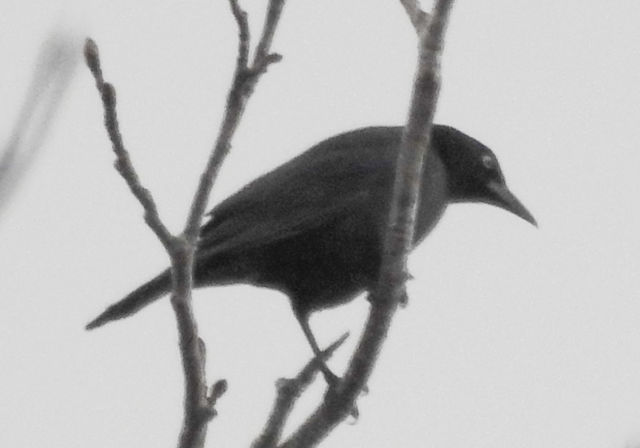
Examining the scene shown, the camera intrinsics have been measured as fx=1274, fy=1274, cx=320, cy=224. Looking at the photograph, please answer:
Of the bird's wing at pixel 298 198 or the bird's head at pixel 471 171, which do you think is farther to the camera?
the bird's head at pixel 471 171

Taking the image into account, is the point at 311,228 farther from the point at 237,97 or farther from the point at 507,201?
the point at 237,97

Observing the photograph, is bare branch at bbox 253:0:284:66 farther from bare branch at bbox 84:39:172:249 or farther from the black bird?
the black bird

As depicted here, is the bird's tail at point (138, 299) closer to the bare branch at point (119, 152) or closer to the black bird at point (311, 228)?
the black bird at point (311, 228)

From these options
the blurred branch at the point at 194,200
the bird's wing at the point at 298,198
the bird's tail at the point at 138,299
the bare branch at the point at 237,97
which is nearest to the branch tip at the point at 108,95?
the blurred branch at the point at 194,200

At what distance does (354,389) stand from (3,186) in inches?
46.4

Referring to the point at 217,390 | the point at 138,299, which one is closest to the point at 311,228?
the point at 138,299

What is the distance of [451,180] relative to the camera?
5.73m

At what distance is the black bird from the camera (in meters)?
4.55

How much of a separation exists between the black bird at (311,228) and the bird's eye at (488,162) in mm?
674

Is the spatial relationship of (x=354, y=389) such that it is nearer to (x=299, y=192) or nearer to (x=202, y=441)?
(x=202, y=441)

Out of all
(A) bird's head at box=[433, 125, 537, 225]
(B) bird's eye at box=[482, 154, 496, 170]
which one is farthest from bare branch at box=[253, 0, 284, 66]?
(B) bird's eye at box=[482, 154, 496, 170]

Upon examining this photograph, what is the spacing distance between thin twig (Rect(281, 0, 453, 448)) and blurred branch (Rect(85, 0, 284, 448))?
1.21ft

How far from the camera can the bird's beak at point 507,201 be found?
584cm

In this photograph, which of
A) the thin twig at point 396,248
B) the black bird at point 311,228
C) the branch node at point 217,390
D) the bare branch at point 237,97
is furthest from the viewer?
the black bird at point 311,228
